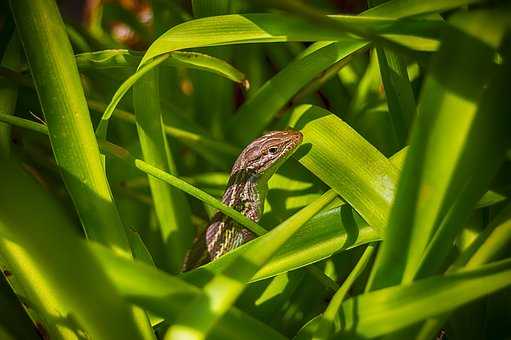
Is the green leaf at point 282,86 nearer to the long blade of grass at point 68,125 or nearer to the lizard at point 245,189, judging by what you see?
the lizard at point 245,189

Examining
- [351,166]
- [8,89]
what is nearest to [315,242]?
[351,166]

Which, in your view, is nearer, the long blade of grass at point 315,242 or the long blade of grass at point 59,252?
the long blade of grass at point 59,252

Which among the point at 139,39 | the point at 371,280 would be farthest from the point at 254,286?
the point at 139,39

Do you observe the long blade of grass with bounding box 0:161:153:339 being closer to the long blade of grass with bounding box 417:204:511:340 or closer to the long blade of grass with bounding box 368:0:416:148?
the long blade of grass with bounding box 417:204:511:340

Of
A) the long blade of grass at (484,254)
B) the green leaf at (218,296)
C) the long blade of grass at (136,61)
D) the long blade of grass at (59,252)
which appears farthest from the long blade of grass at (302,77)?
the long blade of grass at (59,252)

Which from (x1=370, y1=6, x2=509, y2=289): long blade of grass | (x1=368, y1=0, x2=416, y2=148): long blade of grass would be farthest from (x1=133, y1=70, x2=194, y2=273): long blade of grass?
(x1=370, y1=6, x2=509, y2=289): long blade of grass

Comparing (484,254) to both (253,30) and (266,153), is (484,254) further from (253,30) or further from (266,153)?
(266,153)
